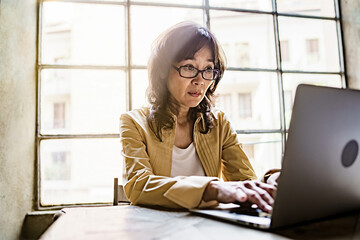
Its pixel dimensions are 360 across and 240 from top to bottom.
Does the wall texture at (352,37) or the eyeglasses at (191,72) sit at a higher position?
the wall texture at (352,37)

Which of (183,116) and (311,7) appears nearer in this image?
(183,116)

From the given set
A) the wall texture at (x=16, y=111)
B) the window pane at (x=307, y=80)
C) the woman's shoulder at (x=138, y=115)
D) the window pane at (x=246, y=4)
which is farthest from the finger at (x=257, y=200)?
the window pane at (x=246, y=4)

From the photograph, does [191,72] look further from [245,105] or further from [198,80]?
[245,105]

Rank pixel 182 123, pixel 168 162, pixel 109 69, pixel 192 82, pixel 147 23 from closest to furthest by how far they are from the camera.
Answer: pixel 168 162, pixel 192 82, pixel 182 123, pixel 109 69, pixel 147 23

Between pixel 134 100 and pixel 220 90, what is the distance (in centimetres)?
56

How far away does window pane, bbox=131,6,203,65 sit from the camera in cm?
191

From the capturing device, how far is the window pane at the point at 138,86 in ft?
6.16

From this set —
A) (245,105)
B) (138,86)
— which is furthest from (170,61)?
(245,105)

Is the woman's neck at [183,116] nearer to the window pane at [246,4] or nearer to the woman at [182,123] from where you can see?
the woman at [182,123]

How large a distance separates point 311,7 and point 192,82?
1517mm

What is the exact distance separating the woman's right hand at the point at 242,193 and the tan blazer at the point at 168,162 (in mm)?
30

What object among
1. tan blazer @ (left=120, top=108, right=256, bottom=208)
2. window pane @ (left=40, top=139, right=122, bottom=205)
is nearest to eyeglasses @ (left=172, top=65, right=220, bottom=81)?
tan blazer @ (left=120, top=108, right=256, bottom=208)

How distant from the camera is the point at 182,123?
1.58m

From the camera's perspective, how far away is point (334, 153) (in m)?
0.69
